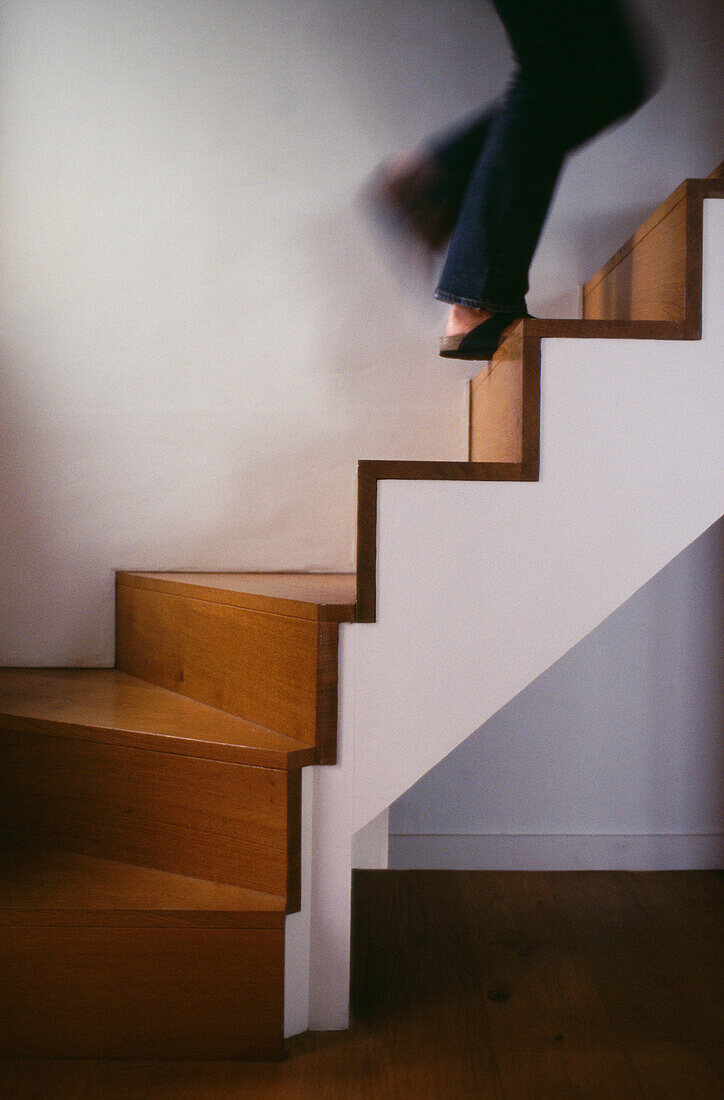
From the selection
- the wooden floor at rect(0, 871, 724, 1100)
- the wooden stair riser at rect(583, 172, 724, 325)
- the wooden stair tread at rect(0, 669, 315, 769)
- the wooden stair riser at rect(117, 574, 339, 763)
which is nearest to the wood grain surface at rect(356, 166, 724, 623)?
the wooden stair riser at rect(583, 172, 724, 325)

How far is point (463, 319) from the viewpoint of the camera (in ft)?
4.86

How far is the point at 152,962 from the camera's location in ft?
3.79

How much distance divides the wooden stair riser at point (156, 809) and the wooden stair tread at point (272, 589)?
0.79ft

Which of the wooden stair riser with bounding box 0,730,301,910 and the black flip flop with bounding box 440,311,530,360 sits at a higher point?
the black flip flop with bounding box 440,311,530,360

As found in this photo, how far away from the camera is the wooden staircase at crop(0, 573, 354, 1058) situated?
115 cm

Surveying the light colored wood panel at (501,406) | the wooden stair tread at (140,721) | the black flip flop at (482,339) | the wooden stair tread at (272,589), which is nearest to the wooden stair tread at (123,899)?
the wooden stair tread at (140,721)

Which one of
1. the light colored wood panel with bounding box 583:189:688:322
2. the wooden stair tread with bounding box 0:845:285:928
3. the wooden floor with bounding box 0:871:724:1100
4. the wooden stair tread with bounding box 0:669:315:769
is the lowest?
the wooden floor with bounding box 0:871:724:1100

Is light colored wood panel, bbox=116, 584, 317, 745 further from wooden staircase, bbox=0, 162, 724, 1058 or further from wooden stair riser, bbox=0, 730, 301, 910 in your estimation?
wooden stair riser, bbox=0, 730, 301, 910

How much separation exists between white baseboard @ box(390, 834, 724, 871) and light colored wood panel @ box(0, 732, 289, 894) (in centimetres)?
76

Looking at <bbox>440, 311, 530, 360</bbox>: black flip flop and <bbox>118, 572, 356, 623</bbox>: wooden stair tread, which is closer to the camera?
<bbox>118, 572, 356, 623</bbox>: wooden stair tread

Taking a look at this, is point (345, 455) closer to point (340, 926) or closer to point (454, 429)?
point (454, 429)

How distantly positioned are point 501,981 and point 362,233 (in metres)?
1.61

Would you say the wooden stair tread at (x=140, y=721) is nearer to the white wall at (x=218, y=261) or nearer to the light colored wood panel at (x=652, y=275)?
the white wall at (x=218, y=261)

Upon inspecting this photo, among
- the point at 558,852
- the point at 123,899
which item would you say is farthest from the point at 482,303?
the point at 558,852
